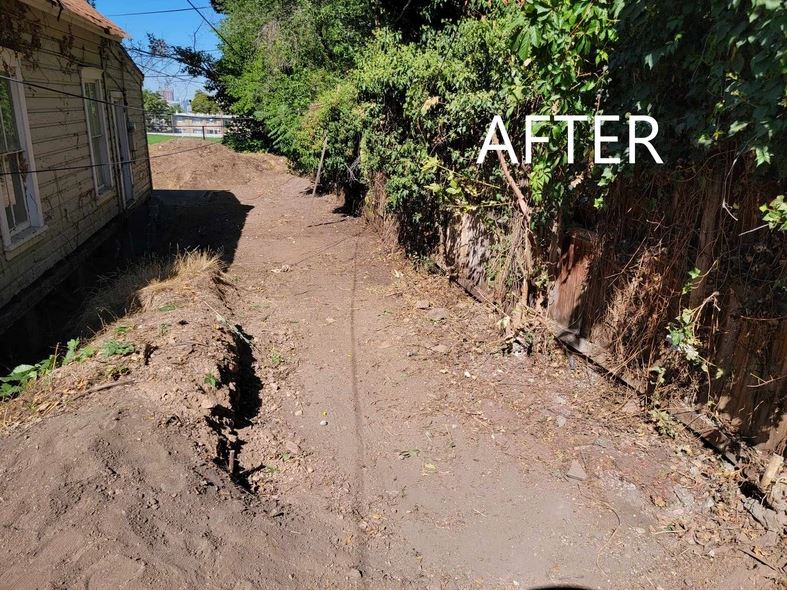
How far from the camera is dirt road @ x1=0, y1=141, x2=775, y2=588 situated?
3104mm

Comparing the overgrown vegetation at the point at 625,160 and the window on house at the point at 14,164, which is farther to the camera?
the window on house at the point at 14,164

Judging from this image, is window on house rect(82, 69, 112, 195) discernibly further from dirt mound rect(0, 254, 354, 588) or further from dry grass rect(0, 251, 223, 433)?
dirt mound rect(0, 254, 354, 588)

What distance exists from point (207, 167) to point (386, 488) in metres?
19.5

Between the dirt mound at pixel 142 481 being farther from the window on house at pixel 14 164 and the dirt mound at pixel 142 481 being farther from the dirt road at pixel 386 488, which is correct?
the window on house at pixel 14 164

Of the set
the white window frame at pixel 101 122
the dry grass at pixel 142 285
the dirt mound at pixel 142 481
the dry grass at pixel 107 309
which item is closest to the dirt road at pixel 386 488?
the dirt mound at pixel 142 481

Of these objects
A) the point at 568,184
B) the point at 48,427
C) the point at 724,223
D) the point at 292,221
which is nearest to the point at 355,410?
the point at 48,427

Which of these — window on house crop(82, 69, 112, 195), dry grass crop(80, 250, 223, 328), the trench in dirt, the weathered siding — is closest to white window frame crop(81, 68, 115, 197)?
window on house crop(82, 69, 112, 195)

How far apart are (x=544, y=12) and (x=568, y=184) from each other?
4.75ft

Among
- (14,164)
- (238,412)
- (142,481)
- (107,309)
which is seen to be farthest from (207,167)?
(142,481)

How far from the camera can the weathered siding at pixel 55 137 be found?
6520 millimetres

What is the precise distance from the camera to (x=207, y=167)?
21250mm

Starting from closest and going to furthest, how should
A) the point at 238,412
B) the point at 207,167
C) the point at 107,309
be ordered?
the point at 238,412 → the point at 107,309 → the point at 207,167

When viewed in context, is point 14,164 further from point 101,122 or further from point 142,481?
point 142,481

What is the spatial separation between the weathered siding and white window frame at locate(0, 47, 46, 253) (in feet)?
0.30
